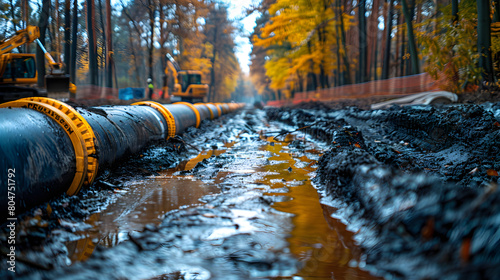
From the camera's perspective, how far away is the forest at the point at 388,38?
7.75 meters

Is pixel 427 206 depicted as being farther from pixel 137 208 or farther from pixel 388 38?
pixel 388 38

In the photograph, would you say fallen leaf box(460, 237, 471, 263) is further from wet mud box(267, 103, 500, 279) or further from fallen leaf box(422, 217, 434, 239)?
fallen leaf box(422, 217, 434, 239)

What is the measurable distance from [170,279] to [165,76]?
825 inches

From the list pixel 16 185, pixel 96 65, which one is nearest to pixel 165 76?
pixel 96 65

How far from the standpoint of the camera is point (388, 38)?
14625mm

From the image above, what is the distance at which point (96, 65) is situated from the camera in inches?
287

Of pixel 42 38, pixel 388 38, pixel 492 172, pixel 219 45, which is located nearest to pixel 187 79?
pixel 388 38

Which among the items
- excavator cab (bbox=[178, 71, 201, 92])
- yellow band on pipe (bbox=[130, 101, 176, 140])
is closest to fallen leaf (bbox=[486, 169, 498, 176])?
yellow band on pipe (bbox=[130, 101, 176, 140])

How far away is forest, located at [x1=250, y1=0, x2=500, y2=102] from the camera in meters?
7.75

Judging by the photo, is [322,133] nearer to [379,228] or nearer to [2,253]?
[379,228]

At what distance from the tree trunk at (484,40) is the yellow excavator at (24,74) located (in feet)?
36.0

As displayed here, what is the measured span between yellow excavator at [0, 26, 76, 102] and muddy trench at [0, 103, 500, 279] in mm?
7090

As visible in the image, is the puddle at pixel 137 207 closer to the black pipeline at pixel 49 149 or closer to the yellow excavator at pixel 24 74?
the black pipeline at pixel 49 149

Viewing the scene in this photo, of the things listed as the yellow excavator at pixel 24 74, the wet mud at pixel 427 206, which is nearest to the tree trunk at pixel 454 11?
the wet mud at pixel 427 206
